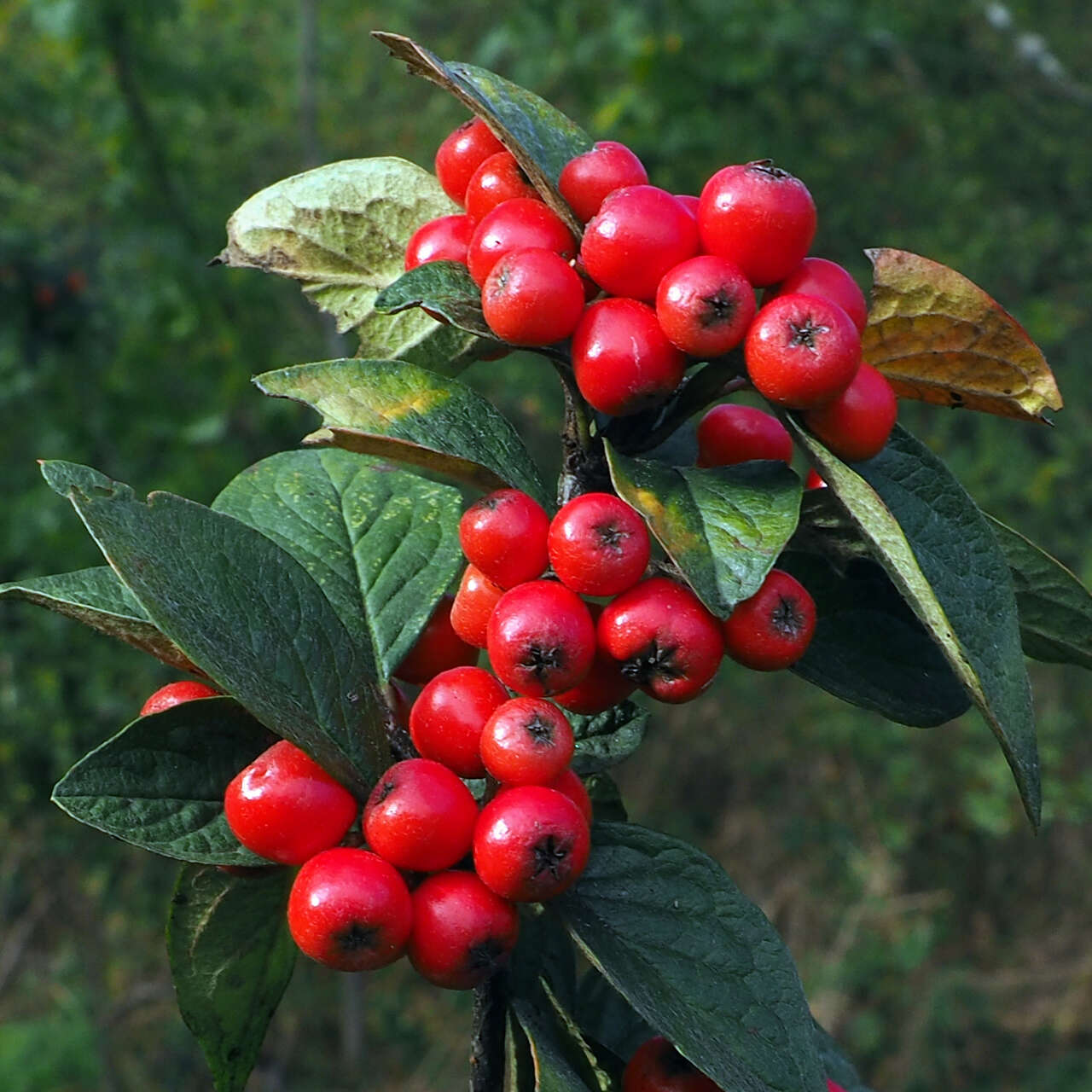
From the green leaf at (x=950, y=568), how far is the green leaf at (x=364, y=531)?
335mm

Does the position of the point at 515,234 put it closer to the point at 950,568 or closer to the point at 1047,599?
the point at 950,568

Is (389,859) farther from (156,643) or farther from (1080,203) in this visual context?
(1080,203)

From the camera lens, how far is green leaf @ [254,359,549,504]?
73 cm

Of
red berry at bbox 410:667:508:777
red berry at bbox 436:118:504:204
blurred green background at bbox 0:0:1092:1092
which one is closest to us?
Answer: red berry at bbox 410:667:508:777

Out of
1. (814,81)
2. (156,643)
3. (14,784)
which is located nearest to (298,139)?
(814,81)

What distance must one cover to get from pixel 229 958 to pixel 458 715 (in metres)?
0.28

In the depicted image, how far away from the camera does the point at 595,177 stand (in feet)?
2.72

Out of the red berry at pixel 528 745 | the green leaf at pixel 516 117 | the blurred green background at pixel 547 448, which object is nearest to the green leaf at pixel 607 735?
the red berry at pixel 528 745

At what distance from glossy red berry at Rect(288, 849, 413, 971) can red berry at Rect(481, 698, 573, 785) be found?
10 cm

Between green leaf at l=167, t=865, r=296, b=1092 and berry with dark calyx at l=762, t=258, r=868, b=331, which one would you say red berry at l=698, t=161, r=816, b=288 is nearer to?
berry with dark calyx at l=762, t=258, r=868, b=331

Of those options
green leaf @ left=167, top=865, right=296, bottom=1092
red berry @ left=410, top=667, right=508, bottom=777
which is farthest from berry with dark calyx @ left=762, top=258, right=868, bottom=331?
green leaf @ left=167, top=865, right=296, bottom=1092

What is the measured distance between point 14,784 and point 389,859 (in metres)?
5.02

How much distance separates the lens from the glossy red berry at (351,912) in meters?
0.73

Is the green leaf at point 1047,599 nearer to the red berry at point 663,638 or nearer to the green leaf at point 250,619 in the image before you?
the red berry at point 663,638
